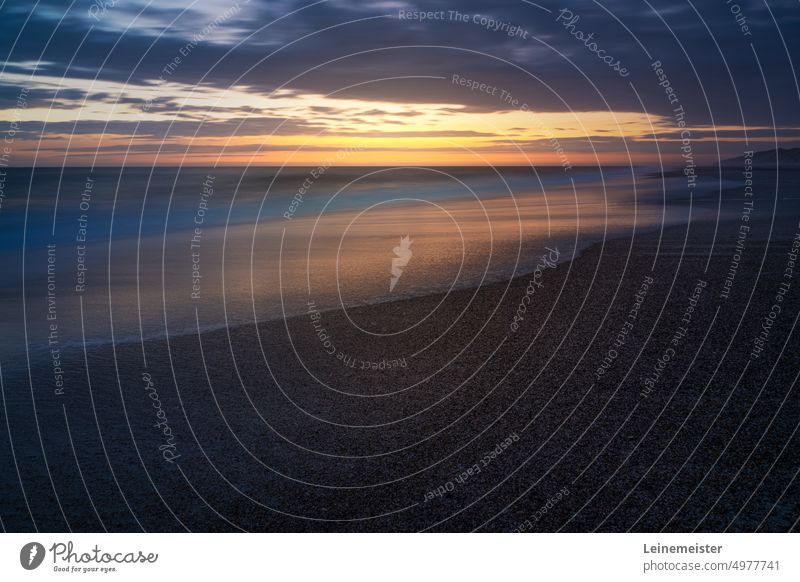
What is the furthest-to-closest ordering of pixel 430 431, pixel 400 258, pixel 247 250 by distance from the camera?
pixel 247 250 → pixel 400 258 → pixel 430 431

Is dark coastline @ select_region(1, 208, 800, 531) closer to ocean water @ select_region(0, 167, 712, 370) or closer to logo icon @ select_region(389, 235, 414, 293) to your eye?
ocean water @ select_region(0, 167, 712, 370)

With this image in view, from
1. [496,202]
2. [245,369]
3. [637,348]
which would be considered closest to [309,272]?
[245,369]

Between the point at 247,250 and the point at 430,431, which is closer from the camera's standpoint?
the point at 430,431
